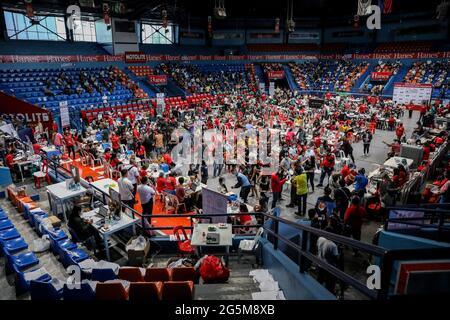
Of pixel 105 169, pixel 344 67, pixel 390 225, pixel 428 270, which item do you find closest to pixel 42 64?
pixel 105 169

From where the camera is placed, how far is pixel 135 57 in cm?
3019

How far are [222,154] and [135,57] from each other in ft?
69.3

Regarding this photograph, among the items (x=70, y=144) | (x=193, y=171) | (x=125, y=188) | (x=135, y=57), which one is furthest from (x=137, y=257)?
(x=135, y=57)

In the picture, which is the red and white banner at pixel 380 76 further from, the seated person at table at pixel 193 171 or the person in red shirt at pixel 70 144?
the person in red shirt at pixel 70 144

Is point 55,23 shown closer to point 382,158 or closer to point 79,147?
point 79,147

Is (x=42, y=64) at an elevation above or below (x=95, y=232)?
above

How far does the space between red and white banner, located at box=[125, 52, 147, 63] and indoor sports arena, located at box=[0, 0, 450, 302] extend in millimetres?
147

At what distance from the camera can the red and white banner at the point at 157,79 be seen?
2995 cm

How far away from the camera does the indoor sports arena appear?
5.03 meters

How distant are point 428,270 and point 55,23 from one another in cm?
3206

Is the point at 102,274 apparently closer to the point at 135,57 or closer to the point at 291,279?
the point at 291,279

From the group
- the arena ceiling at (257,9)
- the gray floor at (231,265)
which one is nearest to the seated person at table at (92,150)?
the gray floor at (231,265)

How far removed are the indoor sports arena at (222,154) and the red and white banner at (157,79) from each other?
98 mm

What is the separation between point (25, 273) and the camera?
5477mm
